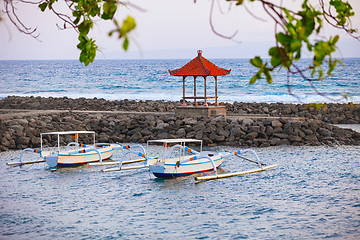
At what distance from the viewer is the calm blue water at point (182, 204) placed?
12109 millimetres

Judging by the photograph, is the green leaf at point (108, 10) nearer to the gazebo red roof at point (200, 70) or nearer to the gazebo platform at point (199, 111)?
the gazebo red roof at point (200, 70)

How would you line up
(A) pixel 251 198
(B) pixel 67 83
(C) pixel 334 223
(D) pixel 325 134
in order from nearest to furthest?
1. (C) pixel 334 223
2. (A) pixel 251 198
3. (D) pixel 325 134
4. (B) pixel 67 83

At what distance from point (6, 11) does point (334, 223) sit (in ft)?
31.0

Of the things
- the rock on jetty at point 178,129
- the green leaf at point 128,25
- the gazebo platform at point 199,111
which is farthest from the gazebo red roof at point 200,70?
the green leaf at point 128,25

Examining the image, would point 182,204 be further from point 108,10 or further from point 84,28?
point 108,10

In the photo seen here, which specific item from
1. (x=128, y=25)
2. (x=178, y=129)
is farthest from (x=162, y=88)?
(x=128, y=25)

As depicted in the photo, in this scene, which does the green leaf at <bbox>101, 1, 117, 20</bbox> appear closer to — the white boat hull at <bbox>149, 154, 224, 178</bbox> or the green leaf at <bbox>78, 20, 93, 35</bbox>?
the green leaf at <bbox>78, 20, 93, 35</bbox>

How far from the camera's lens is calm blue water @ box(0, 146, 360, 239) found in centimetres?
1211

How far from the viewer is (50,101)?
4222 cm

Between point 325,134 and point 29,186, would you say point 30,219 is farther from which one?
point 325,134

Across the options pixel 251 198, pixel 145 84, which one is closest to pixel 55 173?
pixel 251 198

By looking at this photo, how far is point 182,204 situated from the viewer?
14.5 m

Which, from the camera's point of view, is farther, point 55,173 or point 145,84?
point 145,84

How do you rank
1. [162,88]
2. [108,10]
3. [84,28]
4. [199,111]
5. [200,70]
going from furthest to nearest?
[162,88]
[199,111]
[200,70]
[84,28]
[108,10]
